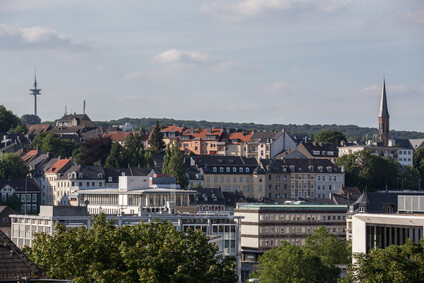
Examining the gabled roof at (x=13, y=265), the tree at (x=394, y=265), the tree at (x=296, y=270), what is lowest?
the tree at (x=296, y=270)

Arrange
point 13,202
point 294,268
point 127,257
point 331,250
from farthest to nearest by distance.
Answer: point 13,202, point 331,250, point 294,268, point 127,257

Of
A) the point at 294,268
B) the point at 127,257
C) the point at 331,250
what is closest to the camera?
the point at 127,257

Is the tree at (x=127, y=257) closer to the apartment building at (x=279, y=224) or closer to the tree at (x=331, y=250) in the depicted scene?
the tree at (x=331, y=250)

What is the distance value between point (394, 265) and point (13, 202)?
142 metres

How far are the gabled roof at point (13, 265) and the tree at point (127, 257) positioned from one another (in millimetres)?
20199

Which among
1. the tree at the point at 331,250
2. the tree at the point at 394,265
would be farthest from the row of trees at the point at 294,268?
the tree at the point at 394,265

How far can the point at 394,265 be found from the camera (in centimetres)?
5975

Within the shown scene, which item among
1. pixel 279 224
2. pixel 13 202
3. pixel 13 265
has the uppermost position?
pixel 13 265

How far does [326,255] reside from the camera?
136125 millimetres

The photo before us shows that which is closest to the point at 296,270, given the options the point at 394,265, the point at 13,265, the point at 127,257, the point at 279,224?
the point at 394,265

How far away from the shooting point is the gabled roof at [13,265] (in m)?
32.8

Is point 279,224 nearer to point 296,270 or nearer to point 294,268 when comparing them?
point 294,268

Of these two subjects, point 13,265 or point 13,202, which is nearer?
point 13,265

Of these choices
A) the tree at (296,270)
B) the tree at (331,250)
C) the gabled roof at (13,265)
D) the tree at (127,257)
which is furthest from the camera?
the tree at (331,250)
